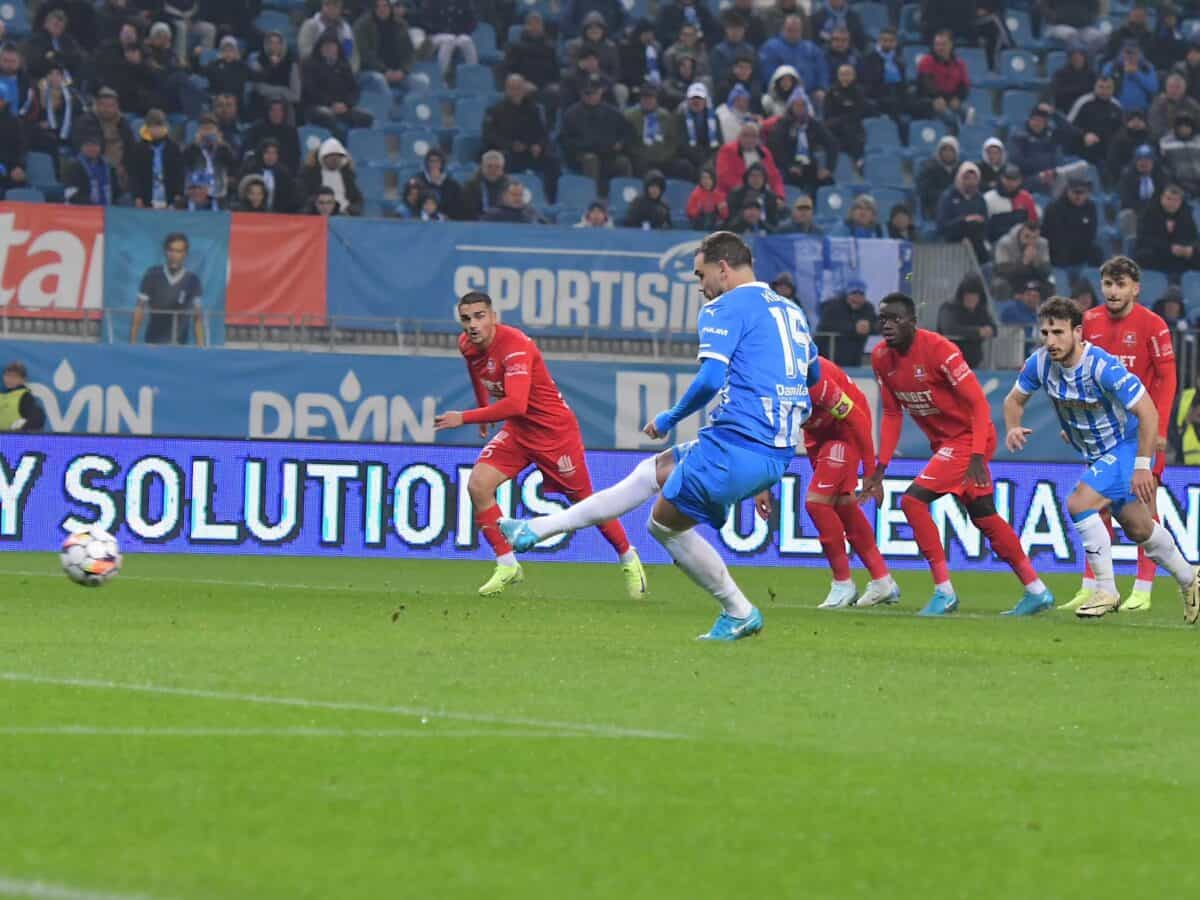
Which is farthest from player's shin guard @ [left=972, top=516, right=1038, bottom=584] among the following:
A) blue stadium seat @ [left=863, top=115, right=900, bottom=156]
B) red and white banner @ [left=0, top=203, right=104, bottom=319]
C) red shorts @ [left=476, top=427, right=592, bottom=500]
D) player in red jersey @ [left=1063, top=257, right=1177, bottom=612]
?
blue stadium seat @ [left=863, top=115, right=900, bottom=156]

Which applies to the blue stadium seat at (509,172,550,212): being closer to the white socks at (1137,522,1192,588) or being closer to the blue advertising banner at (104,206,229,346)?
the blue advertising banner at (104,206,229,346)

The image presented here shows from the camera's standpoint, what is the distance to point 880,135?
2773 cm

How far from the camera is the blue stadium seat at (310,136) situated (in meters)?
24.1

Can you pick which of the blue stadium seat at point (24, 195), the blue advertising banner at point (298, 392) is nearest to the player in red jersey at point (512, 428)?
the blue advertising banner at point (298, 392)

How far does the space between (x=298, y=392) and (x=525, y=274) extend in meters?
2.42

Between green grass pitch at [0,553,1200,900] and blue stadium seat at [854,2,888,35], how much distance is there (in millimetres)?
18352

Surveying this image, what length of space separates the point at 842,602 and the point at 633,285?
714 centimetres

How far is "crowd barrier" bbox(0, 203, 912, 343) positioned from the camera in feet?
67.5

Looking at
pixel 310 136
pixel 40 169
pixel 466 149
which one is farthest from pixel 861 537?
pixel 466 149

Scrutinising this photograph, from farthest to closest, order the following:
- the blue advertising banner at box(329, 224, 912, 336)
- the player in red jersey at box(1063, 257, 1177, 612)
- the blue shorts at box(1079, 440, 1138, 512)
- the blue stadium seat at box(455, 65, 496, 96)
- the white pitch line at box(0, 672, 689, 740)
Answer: the blue stadium seat at box(455, 65, 496, 96) < the blue advertising banner at box(329, 224, 912, 336) < the player in red jersey at box(1063, 257, 1177, 612) < the blue shorts at box(1079, 440, 1138, 512) < the white pitch line at box(0, 672, 689, 740)

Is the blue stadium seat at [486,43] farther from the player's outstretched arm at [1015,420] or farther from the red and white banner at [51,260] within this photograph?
the player's outstretched arm at [1015,420]

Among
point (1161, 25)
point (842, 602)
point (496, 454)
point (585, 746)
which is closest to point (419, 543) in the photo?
point (496, 454)

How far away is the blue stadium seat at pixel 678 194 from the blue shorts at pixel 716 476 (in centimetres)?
1417

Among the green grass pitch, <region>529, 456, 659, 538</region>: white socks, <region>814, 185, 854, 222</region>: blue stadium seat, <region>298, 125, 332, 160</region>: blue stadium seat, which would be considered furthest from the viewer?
<region>814, 185, 854, 222</region>: blue stadium seat
